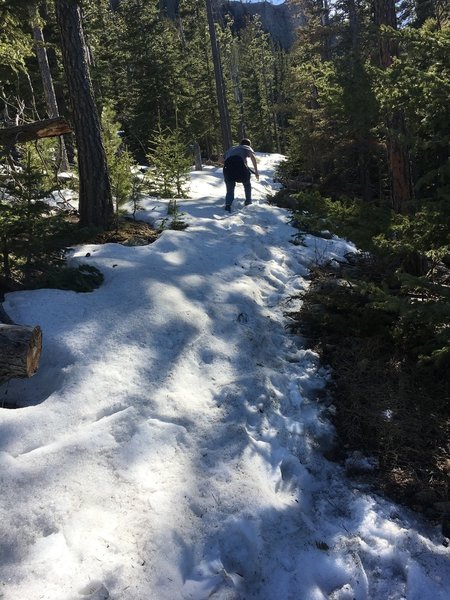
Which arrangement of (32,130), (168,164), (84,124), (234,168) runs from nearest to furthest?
(32,130), (84,124), (234,168), (168,164)

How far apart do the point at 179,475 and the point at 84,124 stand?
6591 mm

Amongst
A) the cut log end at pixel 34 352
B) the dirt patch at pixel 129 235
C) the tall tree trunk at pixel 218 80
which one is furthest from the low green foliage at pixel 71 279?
the tall tree trunk at pixel 218 80

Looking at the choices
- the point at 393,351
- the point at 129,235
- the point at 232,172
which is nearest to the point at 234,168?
the point at 232,172

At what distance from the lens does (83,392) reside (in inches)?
135

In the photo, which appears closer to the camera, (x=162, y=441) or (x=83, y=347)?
(x=162, y=441)

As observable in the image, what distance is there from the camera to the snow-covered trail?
2385 millimetres

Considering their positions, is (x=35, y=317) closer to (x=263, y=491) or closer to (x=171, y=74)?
(x=263, y=491)

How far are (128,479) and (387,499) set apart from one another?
6.09 feet

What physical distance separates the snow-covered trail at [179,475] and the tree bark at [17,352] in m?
0.28

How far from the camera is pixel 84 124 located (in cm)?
741

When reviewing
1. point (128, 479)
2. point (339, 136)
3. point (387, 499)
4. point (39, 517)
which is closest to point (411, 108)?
point (387, 499)

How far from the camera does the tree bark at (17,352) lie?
130 inches

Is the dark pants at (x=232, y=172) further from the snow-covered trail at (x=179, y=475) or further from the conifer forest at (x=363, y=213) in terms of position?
the snow-covered trail at (x=179, y=475)

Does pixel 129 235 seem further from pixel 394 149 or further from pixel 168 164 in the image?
pixel 394 149
